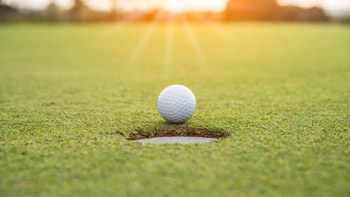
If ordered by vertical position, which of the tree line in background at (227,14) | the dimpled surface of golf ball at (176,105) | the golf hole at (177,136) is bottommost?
the golf hole at (177,136)

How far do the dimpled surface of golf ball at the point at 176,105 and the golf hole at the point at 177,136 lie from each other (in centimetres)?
14

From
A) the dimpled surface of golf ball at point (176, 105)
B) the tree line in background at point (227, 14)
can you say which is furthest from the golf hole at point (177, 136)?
the tree line in background at point (227, 14)

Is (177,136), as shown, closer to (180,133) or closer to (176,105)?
(180,133)

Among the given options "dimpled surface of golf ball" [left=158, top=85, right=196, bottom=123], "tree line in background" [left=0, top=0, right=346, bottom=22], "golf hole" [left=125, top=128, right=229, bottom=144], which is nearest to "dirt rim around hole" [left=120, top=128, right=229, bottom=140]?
"golf hole" [left=125, top=128, right=229, bottom=144]

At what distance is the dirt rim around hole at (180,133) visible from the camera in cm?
305

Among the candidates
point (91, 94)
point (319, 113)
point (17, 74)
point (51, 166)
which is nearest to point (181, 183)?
point (51, 166)

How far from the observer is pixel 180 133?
3.16 meters

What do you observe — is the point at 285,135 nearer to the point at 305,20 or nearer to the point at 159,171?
the point at 159,171

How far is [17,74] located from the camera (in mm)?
6973

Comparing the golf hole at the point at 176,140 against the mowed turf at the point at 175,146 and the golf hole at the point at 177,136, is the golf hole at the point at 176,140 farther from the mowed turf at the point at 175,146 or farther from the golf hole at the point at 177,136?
the mowed turf at the point at 175,146

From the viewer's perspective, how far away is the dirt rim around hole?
3055 millimetres

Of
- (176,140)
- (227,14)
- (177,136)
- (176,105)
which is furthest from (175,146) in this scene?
(227,14)

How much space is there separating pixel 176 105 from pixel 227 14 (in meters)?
34.1

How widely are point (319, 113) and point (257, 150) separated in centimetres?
149
